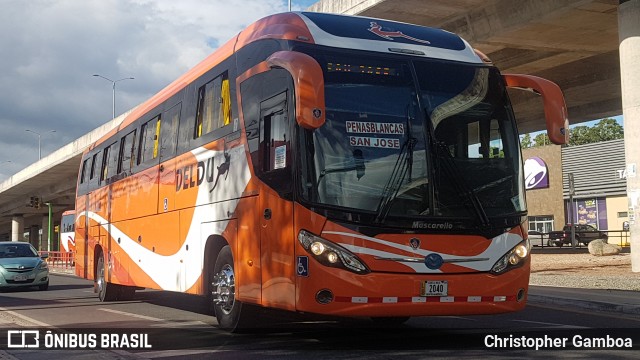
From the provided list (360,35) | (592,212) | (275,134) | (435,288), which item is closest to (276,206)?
(275,134)

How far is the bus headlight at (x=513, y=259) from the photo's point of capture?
24.7ft

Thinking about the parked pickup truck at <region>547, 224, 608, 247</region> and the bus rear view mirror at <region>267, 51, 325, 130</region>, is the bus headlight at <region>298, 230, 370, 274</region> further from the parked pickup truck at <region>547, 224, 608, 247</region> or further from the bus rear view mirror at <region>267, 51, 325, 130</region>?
the parked pickup truck at <region>547, 224, 608, 247</region>

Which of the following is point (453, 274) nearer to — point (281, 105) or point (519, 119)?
point (281, 105)

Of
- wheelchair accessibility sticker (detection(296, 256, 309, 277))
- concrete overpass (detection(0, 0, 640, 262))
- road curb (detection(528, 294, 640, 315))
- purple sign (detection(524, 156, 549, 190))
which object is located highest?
concrete overpass (detection(0, 0, 640, 262))

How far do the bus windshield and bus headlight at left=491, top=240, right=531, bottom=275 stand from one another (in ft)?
1.24

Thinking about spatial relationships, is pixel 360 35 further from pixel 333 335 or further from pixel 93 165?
pixel 93 165

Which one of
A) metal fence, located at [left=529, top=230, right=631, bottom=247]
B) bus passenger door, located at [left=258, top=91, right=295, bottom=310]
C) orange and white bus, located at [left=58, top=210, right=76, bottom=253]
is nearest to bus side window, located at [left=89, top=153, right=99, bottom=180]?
bus passenger door, located at [left=258, top=91, right=295, bottom=310]

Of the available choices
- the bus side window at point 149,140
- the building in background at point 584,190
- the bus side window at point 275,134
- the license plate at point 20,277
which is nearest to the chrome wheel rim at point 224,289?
the bus side window at point 275,134

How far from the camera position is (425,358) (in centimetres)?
709

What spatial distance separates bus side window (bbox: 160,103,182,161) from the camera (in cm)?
1144

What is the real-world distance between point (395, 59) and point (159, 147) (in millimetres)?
5650

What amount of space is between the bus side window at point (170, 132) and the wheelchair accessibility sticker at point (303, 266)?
4.81m

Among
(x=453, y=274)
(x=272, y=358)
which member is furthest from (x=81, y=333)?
(x=453, y=274)

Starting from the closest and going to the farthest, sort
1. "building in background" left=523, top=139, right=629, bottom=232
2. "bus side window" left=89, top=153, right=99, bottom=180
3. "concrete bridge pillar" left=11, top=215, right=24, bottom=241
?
"bus side window" left=89, top=153, right=99, bottom=180
"building in background" left=523, top=139, right=629, bottom=232
"concrete bridge pillar" left=11, top=215, right=24, bottom=241
